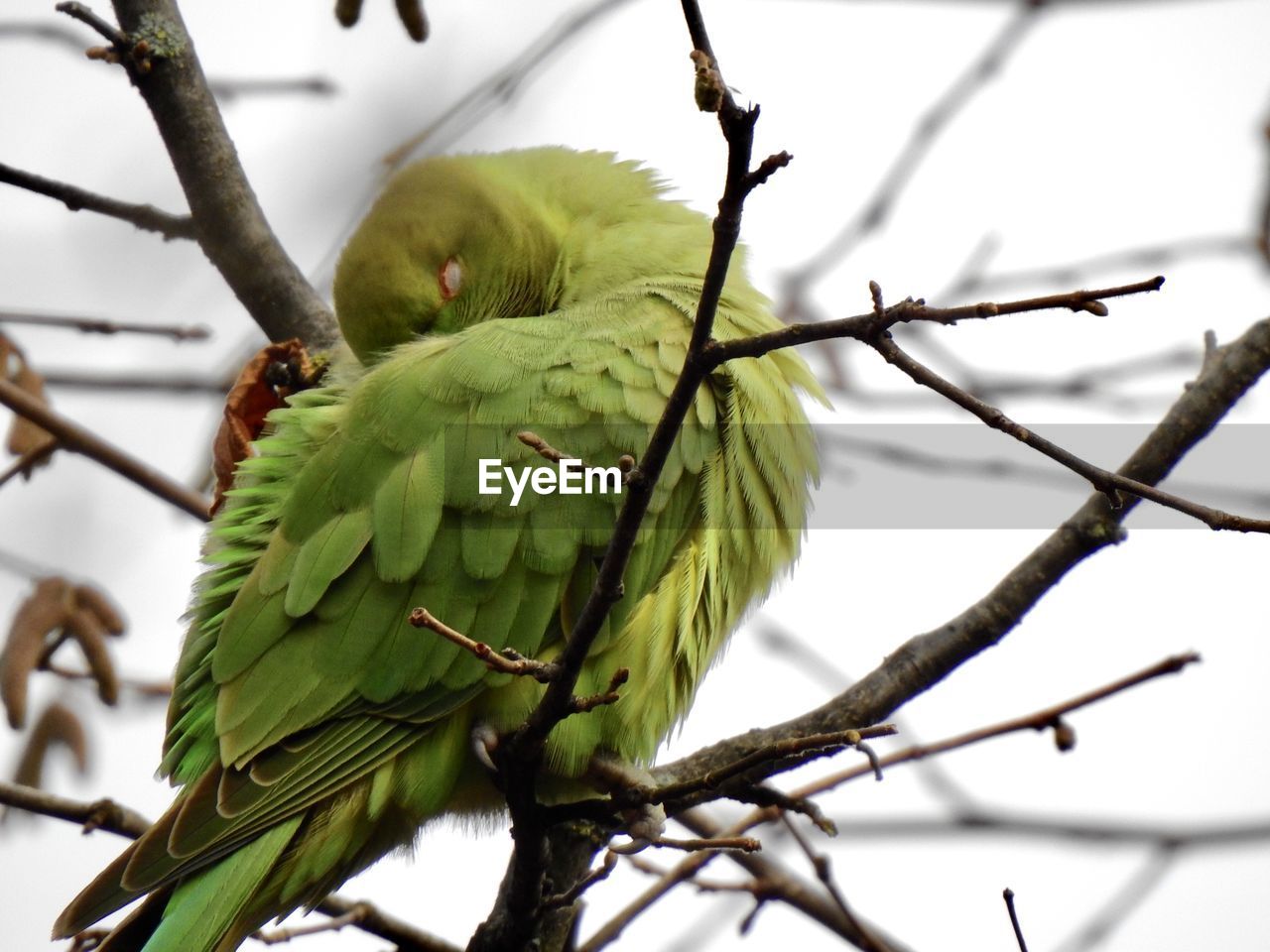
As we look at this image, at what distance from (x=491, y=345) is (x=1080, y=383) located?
A: 9.40 feet

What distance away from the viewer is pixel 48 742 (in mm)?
3922

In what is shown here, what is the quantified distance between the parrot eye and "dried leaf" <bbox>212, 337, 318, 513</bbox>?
1.48 feet

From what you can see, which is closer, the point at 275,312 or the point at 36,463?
the point at 36,463

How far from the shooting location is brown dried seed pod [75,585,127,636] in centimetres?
356

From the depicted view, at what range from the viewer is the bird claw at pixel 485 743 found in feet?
9.45

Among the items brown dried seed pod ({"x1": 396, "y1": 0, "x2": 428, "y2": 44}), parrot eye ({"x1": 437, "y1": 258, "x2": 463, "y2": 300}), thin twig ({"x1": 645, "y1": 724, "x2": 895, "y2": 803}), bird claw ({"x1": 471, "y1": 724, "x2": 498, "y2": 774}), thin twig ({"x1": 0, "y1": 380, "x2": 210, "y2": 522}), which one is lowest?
thin twig ({"x1": 645, "y1": 724, "x2": 895, "y2": 803})

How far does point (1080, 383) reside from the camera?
205 inches

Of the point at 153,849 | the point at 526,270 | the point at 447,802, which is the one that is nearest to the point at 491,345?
the point at 526,270

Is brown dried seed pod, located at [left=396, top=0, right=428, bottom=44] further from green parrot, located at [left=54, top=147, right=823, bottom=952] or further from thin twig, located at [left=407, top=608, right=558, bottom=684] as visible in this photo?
thin twig, located at [left=407, top=608, right=558, bottom=684]

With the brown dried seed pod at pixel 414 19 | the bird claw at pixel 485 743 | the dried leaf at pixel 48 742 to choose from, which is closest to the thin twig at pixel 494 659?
the bird claw at pixel 485 743

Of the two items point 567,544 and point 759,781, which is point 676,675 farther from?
point 759,781

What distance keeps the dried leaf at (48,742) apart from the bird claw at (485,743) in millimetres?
1520

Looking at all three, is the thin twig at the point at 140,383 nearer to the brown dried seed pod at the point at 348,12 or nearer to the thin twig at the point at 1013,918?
the brown dried seed pod at the point at 348,12

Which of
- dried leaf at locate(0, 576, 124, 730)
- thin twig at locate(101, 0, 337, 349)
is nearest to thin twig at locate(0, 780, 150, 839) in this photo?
dried leaf at locate(0, 576, 124, 730)
